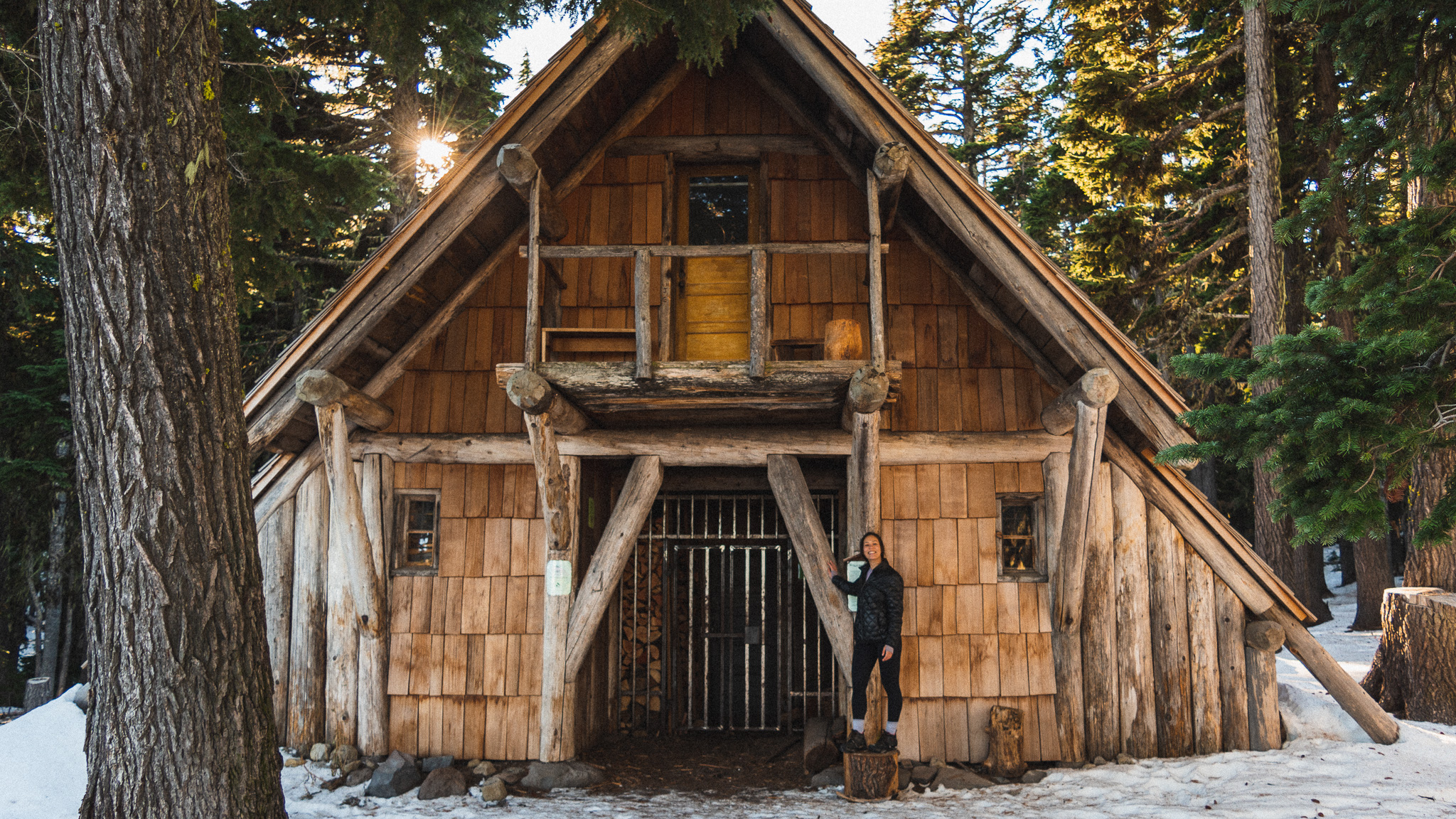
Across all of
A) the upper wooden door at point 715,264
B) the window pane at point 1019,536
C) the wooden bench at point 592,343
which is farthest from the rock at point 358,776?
the window pane at point 1019,536

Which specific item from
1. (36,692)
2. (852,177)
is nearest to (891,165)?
(852,177)

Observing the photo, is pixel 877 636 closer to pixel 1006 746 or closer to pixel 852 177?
pixel 1006 746

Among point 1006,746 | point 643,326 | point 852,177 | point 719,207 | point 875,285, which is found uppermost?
point 852,177

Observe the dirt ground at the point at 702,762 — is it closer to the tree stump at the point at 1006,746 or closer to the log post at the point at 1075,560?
the tree stump at the point at 1006,746

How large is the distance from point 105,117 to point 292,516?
165 inches

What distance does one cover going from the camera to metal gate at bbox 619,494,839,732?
995cm

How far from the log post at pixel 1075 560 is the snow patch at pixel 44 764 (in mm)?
6757

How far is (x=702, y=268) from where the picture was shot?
855cm

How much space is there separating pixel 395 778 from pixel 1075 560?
5505 millimetres

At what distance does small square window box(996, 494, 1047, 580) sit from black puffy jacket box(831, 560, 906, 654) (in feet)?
4.14

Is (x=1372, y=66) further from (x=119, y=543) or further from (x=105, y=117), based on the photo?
(x=119, y=543)

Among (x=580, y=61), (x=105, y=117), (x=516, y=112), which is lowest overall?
(x=105, y=117)

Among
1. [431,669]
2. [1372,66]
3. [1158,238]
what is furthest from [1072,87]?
[431,669]

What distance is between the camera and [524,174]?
22.5 ft
